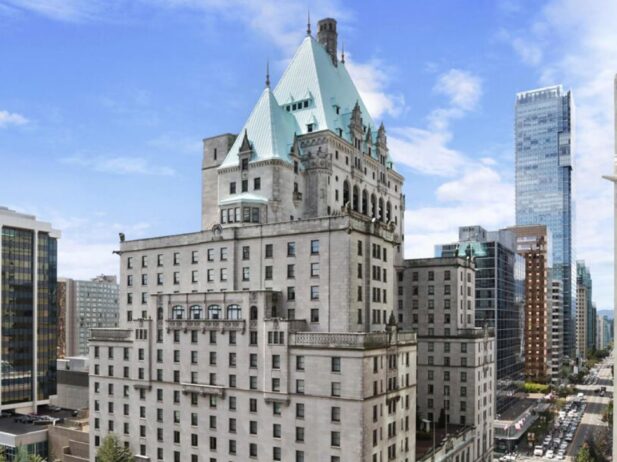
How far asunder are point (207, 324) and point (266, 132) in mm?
34493

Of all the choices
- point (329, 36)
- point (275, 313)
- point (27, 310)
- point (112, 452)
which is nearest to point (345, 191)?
point (275, 313)

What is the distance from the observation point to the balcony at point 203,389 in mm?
86875

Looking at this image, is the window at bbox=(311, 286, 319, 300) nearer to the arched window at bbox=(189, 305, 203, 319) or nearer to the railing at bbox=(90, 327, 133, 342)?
the arched window at bbox=(189, 305, 203, 319)

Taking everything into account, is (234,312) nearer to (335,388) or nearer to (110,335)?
(335,388)

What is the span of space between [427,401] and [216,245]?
2288 inches

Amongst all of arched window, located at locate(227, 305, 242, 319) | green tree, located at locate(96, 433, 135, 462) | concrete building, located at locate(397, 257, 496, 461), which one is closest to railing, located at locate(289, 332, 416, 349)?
arched window, located at locate(227, 305, 242, 319)

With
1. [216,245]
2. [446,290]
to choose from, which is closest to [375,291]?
[216,245]

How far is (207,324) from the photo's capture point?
293 feet

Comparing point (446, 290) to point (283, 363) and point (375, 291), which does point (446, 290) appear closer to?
point (375, 291)

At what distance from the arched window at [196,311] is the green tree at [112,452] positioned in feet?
81.1

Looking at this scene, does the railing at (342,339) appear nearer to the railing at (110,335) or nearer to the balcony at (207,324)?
the balcony at (207,324)

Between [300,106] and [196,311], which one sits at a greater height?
[300,106]

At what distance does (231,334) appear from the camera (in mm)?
86938

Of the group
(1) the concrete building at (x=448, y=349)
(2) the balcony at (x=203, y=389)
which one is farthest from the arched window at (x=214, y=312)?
(1) the concrete building at (x=448, y=349)
